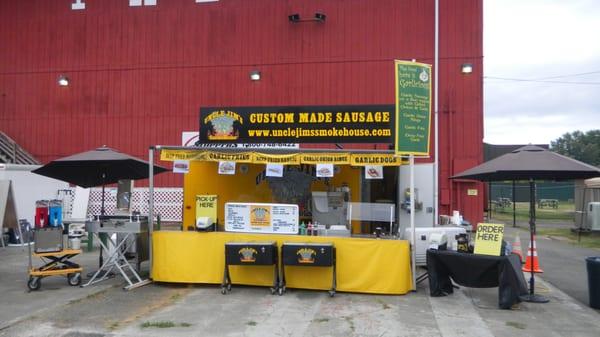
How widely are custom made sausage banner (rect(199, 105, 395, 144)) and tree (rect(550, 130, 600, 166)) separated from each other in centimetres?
7555

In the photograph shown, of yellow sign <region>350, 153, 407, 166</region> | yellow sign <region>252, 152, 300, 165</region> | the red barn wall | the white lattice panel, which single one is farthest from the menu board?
the white lattice panel

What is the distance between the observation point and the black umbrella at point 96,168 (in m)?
8.96

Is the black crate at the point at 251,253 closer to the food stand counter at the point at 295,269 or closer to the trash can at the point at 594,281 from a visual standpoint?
the food stand counter at the point at 295,269

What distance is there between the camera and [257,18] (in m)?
18.5

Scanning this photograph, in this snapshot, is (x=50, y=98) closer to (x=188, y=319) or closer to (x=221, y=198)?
(x=221, y=198)

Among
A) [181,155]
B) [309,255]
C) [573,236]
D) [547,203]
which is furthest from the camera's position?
[547,203]

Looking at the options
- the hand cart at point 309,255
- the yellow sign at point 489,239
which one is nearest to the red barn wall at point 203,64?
the yellow sign at point 489,239

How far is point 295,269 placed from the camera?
8.56m

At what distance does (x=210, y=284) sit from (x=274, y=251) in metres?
1.44

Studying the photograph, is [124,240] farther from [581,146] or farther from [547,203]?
[581,146]

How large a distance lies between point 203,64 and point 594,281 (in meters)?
14.4

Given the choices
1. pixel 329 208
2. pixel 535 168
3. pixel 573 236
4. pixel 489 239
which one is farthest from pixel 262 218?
pixel 573 236

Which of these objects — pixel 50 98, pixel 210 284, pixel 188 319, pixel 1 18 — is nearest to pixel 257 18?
pixel 50 98

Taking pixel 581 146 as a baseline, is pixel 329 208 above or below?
below
